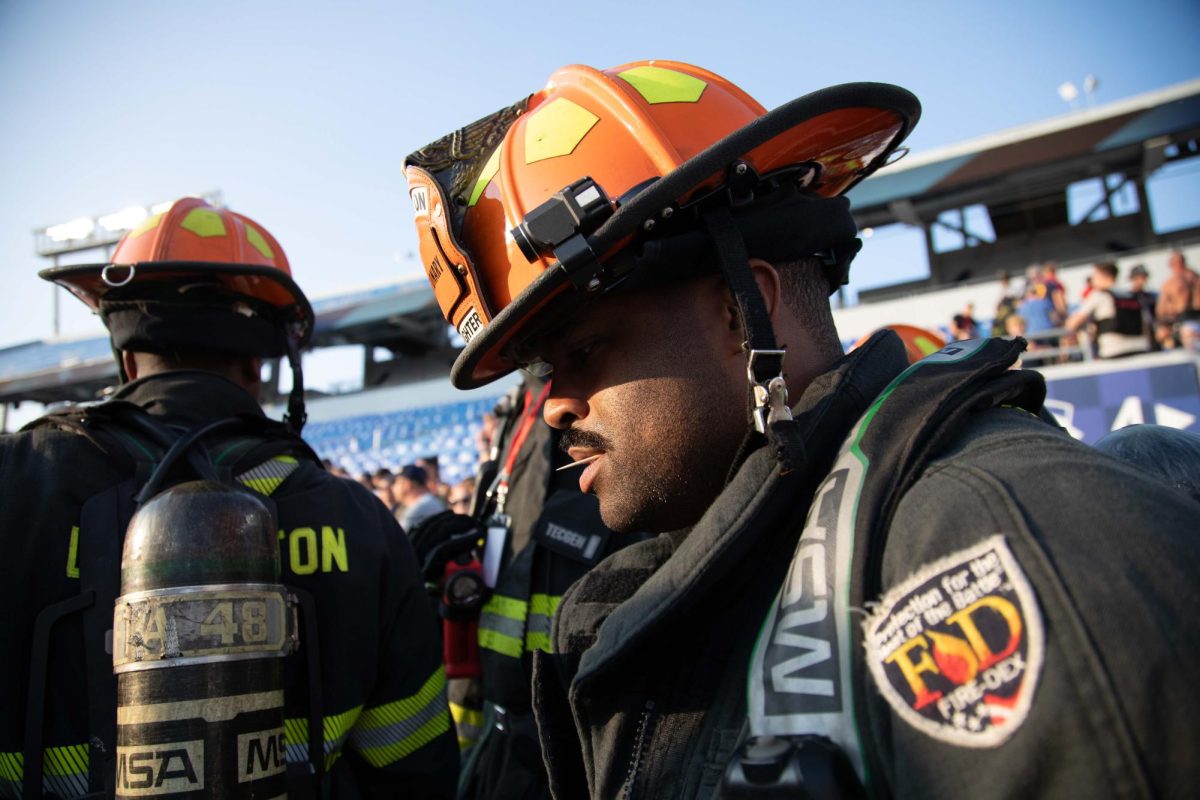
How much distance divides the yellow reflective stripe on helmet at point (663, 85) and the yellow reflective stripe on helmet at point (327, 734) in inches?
66.6

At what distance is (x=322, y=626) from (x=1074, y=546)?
6.20 ft

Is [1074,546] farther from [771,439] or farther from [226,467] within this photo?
[226,467]

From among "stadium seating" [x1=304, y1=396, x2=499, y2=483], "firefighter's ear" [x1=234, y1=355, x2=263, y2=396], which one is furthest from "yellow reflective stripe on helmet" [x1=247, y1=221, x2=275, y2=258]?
"stadium seating" [x1=304, y1=396, x2=499, y2=483]

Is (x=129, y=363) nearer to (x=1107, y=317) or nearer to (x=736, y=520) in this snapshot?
(x=736, y=520)

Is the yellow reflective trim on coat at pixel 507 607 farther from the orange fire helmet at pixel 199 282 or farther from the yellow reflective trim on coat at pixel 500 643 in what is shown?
the orange fire helmet at pixel 199 282

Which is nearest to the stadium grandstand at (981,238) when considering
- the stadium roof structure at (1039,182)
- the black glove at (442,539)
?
the stadium roof structure at (1039,182)

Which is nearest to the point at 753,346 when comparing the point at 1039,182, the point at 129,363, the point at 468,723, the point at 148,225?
the point at 129,363

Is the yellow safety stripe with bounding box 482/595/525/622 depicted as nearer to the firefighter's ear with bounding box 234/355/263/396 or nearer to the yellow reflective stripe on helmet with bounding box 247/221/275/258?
the firefighter's ear with bounding box 234/355/263/396

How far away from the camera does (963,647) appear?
0.82m

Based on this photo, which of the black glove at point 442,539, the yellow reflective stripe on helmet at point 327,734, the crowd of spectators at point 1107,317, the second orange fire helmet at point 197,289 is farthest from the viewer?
the crowd of spectators at point 1107,317

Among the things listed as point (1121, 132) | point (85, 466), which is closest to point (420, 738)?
point (85, 466)

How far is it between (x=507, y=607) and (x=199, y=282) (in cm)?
150

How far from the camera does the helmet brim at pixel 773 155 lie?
4.27 feet

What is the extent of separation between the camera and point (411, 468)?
9.39 metres
